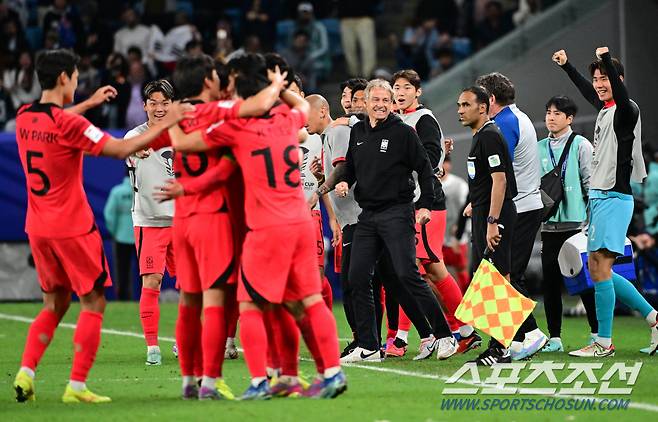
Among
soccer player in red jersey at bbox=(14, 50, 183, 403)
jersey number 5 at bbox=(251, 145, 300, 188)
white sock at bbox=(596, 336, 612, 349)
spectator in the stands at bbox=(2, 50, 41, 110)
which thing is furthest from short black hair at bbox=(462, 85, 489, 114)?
spectator in the stands at bbox=(2, 50, 41, 110)

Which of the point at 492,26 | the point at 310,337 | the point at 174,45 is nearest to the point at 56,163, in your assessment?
the point at 310,337

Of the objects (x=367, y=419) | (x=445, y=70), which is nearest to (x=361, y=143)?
(x=367, y=419)

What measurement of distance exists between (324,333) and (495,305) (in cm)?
233

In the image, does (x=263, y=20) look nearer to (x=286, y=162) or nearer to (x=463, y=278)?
(x=463, y=278)

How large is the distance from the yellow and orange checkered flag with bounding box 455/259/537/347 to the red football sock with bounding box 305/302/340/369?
2.16 metres

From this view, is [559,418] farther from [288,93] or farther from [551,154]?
[551,154]

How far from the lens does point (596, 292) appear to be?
35.6ft

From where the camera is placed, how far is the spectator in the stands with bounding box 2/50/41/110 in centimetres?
2053

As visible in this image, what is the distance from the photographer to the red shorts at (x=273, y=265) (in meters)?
7.79

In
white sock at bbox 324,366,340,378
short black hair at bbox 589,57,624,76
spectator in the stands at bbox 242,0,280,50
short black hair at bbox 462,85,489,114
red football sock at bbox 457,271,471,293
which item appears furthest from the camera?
spectator in the stands at bbox 242,0,280,50

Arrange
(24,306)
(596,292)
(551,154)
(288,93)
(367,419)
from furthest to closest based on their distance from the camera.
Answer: (24,306)
(551,154)
(596,292)
(288,93)
(367,419)

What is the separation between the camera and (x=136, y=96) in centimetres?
2020

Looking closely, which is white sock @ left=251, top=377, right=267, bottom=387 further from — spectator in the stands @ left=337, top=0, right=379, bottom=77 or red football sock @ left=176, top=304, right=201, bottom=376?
spectator in the stands @ left=337, top=0, right=379, bottom=77

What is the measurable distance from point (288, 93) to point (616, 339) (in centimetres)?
573
